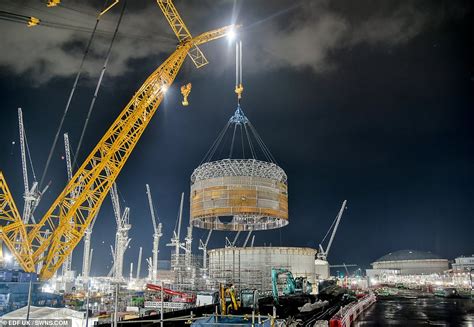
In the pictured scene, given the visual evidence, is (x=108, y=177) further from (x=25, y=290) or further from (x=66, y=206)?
(x=25, y=290)

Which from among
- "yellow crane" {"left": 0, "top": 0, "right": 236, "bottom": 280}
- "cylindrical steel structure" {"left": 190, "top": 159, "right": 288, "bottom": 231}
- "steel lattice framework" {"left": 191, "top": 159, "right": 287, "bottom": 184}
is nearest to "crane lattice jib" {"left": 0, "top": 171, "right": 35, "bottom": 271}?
"yellow crane" {"left": 0, "top": 0, "right": 236, "bottom": 280}

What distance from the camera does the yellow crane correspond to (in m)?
51.5

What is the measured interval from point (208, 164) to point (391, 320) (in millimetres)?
26607

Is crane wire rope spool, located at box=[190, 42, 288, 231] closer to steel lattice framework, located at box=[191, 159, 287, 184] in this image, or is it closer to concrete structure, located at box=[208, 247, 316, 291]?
steel lattice framework, located at box=[191, 159, 287, 184]

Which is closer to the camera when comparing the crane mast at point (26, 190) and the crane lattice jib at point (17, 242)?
the crane lattice jib at point (17, 242)

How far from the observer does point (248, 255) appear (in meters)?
81.6

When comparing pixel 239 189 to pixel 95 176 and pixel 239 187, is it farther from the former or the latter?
pixel 95 176

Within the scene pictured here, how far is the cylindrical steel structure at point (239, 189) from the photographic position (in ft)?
153

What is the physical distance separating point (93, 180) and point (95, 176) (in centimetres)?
59

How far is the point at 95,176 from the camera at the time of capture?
51438mm

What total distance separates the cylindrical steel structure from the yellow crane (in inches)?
460

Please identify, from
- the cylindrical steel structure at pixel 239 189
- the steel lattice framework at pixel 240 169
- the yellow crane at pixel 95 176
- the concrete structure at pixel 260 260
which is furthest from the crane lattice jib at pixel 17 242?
the concrete structure at pixel 260 260

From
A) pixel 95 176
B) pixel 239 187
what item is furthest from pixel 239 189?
pixel 95 176

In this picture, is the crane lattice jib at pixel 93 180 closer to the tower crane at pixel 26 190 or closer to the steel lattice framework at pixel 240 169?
the steel lattice framework at pixel 240 169
